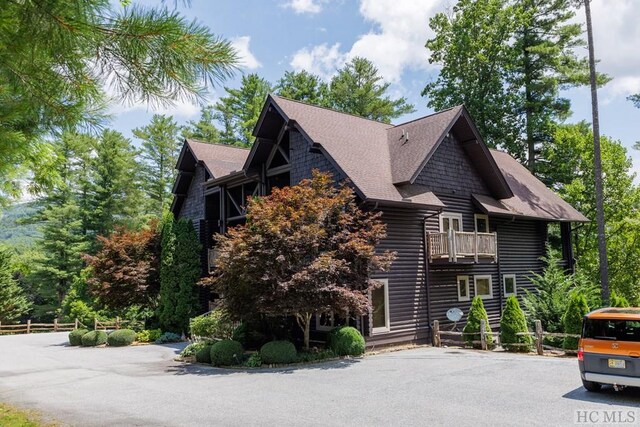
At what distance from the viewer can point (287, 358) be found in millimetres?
15312

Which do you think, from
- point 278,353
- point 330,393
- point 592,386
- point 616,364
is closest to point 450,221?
point 278,353

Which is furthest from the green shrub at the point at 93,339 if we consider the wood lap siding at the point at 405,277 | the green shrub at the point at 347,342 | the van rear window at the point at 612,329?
the van rear window at the point at 612,329

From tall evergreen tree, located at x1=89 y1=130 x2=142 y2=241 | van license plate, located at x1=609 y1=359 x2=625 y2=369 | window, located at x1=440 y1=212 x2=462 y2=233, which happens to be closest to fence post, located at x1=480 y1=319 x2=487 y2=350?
window, located at x1=440 y1=212 x2=462 y2=233

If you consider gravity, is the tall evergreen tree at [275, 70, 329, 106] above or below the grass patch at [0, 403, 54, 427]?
above

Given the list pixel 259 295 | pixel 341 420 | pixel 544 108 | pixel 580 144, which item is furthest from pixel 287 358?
pixel 544 108

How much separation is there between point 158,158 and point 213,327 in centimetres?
3364

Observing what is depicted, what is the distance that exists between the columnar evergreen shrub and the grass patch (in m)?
13.8

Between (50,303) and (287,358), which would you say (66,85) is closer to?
(287,358)

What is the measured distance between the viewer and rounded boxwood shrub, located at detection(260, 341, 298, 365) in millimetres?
15242

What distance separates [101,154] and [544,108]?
124ft

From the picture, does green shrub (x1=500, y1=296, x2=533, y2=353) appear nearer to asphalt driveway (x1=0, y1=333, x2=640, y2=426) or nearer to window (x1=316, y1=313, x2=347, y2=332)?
asphalt driveway (x1=0, y1=333, x2=640, y2=426)

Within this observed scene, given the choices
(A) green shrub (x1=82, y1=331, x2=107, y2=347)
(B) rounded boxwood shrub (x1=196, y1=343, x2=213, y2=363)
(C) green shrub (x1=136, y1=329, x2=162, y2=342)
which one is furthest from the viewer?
(C) green shrub (x1=136, y1=329, x2=162, y2=342)

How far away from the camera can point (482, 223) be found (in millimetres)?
22953

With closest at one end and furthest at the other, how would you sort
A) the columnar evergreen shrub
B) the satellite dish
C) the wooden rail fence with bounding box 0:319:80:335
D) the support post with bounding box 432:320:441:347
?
the support post with bounding box 432:320:441:347 → the satellite dish → the columnar evergreen shrub → the wooden rail fence with bounding box 0:319:80:335
